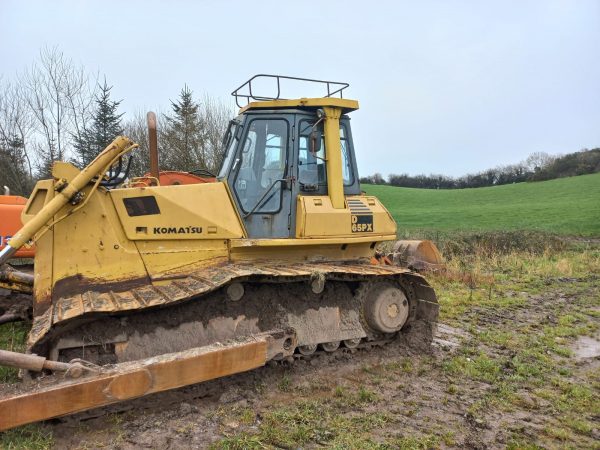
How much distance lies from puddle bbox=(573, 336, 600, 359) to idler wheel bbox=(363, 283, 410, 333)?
245cm

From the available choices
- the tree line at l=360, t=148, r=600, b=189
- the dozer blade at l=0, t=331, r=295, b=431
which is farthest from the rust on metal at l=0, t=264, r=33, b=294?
the tree line at l=360, t=148, r=600, b=189

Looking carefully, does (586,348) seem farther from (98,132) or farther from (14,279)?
(98,132)

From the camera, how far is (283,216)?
522 centimetres

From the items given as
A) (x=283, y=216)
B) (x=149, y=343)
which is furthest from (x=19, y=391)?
(x=283, y=216)

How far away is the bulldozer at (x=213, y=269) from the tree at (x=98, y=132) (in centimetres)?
1591

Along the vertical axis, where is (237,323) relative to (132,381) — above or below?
above

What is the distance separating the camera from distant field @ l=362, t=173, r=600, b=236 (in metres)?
25.8

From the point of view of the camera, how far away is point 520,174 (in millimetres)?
62562

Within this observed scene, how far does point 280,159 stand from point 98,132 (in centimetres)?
1723

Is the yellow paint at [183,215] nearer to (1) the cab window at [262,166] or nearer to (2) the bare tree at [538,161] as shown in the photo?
(1) the cab window at [262,166]

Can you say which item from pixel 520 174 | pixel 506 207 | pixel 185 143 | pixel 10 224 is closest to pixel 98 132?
pixel 185 143

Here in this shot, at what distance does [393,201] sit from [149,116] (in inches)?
1572

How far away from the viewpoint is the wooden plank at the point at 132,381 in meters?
3.36

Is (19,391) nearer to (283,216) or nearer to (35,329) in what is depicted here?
A: (35,329)
